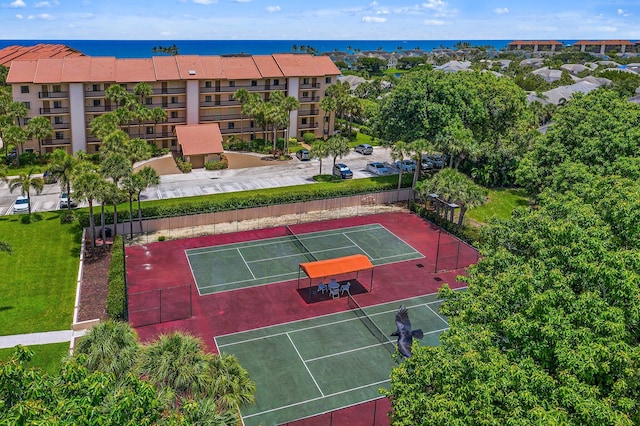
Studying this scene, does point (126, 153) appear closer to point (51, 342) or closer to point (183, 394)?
point (51, 342)

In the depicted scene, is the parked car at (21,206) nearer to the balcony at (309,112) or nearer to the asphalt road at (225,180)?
the asphalt road at (225,180)

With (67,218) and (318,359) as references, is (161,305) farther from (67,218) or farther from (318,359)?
(67,218)

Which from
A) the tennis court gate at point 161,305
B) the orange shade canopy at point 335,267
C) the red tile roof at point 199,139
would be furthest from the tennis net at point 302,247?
the red tile roof at point 199,139

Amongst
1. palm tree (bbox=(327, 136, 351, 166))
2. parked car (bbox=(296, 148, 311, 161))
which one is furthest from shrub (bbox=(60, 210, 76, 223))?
parked car (bbox=(296, 148, 311, 161))

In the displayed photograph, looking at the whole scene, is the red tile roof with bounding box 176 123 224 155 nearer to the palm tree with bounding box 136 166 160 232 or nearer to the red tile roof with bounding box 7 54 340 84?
the red tile roof with bounding box 7 54 340 84

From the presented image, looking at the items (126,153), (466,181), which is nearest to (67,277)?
(126,153)

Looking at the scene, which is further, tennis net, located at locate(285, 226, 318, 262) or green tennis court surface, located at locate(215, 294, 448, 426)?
tennis net, located at locate(285, 226, 318, 262)

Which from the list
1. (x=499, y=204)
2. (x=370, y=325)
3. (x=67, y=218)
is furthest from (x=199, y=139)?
(x=370, y=325)
